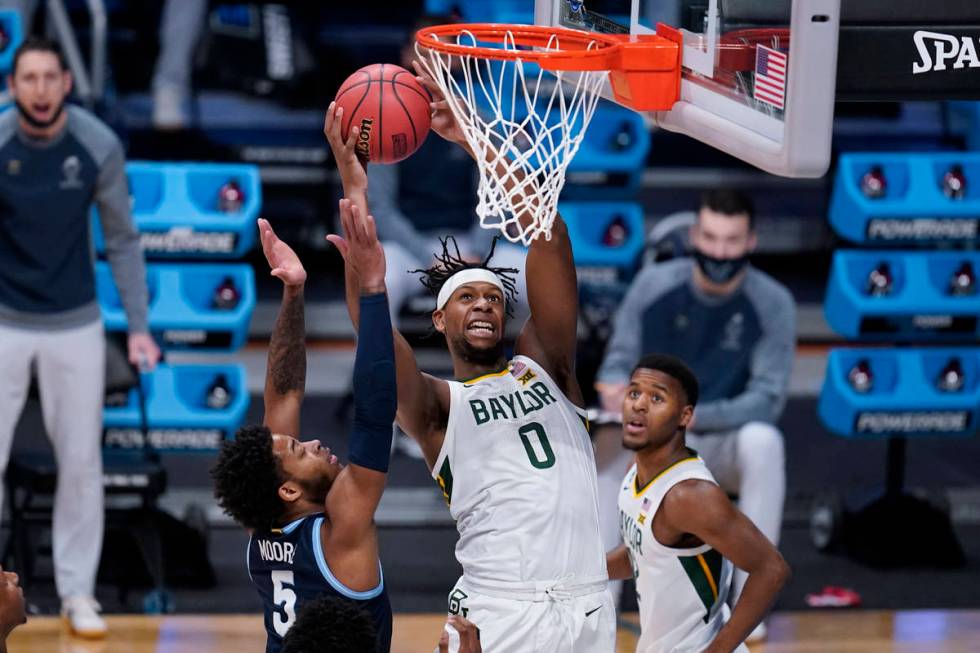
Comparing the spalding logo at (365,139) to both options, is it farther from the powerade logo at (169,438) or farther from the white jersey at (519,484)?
the powerade logo at (169,438)

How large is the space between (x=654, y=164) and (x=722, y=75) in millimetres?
6880

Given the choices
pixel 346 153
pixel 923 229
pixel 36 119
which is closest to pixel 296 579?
pixel 346 153

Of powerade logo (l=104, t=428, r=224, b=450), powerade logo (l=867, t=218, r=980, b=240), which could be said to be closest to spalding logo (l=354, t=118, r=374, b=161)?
powerade logo (l=104, t=428, r=224, b=450)

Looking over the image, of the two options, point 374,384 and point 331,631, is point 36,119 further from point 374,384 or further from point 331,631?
point 331,631

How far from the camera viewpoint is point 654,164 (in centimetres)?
1114

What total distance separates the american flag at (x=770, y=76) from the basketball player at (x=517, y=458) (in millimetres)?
854

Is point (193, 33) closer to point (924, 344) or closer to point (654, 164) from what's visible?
point (654, 164)

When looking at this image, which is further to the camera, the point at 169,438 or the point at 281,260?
the point at 169,438

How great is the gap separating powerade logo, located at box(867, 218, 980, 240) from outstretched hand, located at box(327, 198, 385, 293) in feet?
12.9

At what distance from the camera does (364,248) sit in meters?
3.96

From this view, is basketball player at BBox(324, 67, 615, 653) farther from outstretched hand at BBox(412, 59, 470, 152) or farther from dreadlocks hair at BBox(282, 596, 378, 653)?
dreadlocks hair at BBox(282, 596, 378, 653)

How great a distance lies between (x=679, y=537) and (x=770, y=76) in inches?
58.4

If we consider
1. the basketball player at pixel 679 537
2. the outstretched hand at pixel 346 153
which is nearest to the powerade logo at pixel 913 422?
the basketball player at pixel 679 537

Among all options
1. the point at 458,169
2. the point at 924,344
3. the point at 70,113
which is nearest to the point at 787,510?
the point at 924,344
